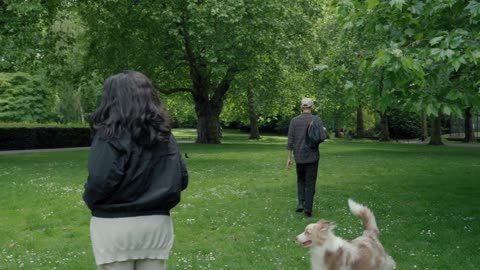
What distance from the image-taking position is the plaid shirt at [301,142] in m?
9.26

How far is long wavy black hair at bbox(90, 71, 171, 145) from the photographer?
3133 millimetres

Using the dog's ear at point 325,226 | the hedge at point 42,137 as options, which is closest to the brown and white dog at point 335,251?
the dog's ear at point 325,226

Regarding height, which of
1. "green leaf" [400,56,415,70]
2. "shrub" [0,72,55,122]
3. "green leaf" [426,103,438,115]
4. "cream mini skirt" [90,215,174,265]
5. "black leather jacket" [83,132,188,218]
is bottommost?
"cream mini skirt" [90,215,174,265]

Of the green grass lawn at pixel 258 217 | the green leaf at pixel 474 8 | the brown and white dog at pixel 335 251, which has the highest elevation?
the green leaf at pixel 474 8

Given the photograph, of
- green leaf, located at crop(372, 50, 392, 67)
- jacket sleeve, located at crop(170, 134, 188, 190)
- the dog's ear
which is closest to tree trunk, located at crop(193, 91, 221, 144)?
green leaf, located at crop(372, 50, 392, 67)

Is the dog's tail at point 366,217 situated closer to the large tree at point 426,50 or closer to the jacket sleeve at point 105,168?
the large tree at point 426,50

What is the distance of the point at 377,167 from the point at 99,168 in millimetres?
18182

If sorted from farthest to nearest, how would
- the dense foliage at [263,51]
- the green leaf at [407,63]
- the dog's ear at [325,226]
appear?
1. the dense foliage at [263,51]
2. the green leaf at [407,63]
3. the dog's ear at [325,226]

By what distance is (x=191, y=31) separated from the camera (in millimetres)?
20969

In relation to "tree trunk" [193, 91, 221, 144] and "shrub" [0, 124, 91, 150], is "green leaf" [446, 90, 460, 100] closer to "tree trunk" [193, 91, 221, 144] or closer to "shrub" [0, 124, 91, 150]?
"tree trunk" [193, 91, 221, 144]

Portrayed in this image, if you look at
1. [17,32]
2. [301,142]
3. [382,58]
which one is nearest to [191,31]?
[17,32]

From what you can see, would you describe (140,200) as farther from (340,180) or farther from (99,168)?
(340,180)

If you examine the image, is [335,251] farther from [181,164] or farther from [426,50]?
[426,50]

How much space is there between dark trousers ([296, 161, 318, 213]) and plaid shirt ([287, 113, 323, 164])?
5.6 inches
